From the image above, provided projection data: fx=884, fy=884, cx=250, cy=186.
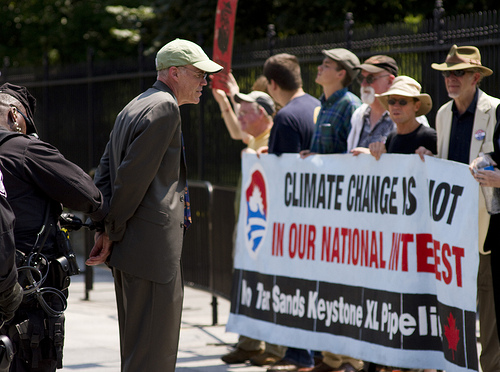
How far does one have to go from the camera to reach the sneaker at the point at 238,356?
725 cm

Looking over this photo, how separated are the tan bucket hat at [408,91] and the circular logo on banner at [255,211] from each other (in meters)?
1.29

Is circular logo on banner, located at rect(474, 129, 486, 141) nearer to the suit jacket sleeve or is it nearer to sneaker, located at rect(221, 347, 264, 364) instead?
the suit jacket sleeve

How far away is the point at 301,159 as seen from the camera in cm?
674

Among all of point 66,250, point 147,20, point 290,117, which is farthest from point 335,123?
point 147,20

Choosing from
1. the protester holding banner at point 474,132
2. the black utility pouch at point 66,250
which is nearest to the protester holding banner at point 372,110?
the protester holding banner at point 474,132

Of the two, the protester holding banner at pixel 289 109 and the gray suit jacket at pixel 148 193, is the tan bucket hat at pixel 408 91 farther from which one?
the gray suit jacket at pixel 148 193

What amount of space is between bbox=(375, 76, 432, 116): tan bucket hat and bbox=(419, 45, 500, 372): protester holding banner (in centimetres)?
23

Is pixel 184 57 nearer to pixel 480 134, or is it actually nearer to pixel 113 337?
pixel 480 134

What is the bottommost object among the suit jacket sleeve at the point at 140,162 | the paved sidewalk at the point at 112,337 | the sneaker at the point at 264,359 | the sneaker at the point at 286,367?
the paved sidewalk at the point at 112,337

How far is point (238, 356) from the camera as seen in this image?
7.26 m

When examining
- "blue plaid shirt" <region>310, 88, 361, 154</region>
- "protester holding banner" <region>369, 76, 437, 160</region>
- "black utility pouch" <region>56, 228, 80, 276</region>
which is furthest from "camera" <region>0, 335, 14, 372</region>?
"blue plaid shirt" <region>310, 88, 361, 154</region>

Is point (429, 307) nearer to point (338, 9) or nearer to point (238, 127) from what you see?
point (238, 127)

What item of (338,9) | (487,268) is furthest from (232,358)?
(338,9)

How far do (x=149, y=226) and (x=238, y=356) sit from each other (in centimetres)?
267
